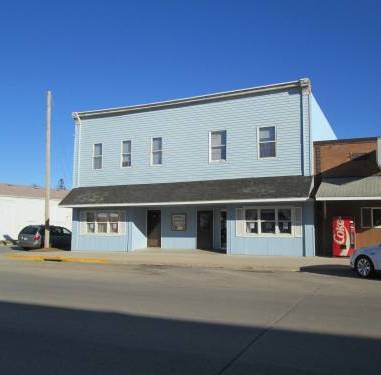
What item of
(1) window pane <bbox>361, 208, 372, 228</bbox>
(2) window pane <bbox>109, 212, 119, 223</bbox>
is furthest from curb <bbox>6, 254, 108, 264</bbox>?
(1) window pane <bbox>361, 208, 372, 228</bbox>

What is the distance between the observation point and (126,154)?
2795 centimetres

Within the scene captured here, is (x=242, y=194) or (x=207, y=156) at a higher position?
(x=207, y=156)

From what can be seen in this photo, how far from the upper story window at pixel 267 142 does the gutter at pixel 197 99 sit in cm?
184

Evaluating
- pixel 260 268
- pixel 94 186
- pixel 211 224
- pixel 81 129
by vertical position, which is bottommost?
pixel 260 268

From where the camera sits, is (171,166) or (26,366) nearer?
(26,366)

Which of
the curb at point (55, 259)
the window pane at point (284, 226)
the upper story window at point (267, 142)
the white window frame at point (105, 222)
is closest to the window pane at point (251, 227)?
the window pane at point (284, 226)

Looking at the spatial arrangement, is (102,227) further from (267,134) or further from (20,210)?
(20,210)

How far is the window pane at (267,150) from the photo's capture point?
24.0 meters

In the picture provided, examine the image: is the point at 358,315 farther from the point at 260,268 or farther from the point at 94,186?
the point at 94,186

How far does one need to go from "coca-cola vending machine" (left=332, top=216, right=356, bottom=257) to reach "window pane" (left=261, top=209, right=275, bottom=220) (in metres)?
2.82

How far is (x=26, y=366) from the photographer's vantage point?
6055mm

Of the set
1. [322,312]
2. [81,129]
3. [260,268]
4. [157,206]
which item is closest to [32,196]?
[81,129]

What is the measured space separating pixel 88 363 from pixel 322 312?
5.10 metres

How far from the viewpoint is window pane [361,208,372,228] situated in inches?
868
